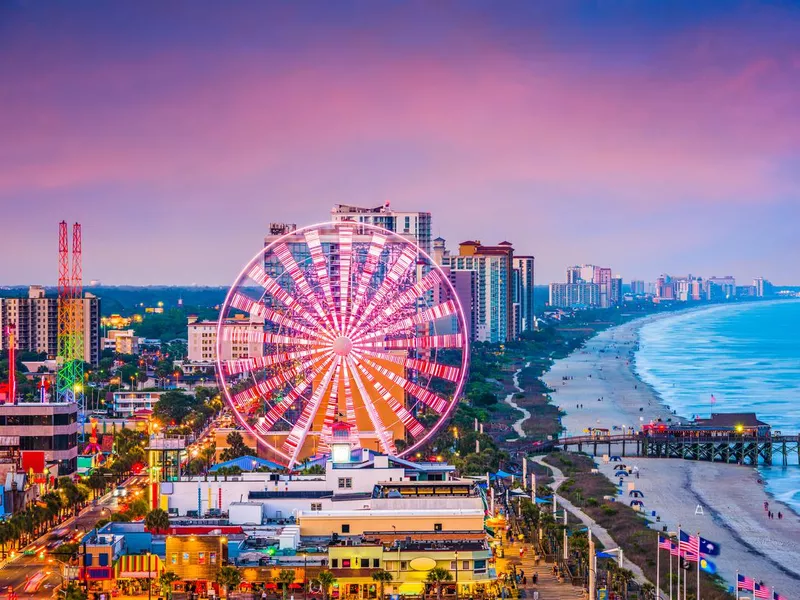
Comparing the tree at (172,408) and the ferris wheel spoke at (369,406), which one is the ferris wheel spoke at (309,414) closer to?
the ferris wheel spoke at (369,406)

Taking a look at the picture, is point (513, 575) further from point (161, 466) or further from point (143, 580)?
point (161, 466)

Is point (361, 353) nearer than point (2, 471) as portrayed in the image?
Yes

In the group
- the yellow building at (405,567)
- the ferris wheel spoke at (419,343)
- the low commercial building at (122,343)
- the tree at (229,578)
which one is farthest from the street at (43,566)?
the low commercial building at (122,343)

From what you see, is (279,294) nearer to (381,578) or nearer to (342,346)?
(342,346)

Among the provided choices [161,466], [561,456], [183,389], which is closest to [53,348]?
[183,389]

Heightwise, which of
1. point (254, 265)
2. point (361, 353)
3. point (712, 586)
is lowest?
point (712, 586)

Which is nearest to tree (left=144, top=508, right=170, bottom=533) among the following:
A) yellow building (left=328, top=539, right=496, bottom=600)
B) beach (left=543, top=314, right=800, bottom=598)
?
yellow building (left=328, top=539, right=496, bottom=600)

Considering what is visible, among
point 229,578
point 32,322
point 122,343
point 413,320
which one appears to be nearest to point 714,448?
point 413,320
